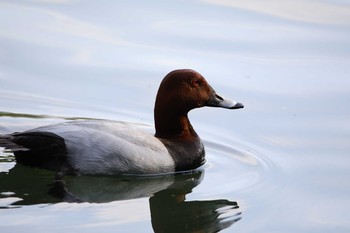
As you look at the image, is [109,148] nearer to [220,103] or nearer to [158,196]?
[158,196]

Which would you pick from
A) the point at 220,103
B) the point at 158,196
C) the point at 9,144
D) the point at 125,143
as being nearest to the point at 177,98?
the point at 220,103

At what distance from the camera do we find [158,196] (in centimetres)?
771

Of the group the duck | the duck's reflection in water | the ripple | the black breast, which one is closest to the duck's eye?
the duck

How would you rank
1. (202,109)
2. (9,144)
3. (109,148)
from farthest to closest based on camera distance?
(202,109), (109,148), (9,144)

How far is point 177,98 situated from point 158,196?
1160 millimetres

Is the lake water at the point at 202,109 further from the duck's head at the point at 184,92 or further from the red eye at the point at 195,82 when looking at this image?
the red eye at the point at 195,82

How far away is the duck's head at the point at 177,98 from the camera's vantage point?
854cm

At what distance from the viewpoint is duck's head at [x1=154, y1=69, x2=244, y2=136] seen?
8.54 meters

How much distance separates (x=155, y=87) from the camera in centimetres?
997

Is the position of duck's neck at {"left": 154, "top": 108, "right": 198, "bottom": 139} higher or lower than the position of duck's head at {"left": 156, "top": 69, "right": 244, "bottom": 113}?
lower

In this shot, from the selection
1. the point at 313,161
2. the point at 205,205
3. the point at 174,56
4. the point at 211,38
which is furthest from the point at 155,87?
the point at 205,205

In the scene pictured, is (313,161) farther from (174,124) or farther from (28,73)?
(28,73)

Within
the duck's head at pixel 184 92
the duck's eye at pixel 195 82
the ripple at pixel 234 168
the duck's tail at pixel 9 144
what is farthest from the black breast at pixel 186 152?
the duck's tail at pixel 9 144

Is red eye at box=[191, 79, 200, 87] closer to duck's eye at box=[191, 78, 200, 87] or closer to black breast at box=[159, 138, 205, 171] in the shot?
duck's eye at box=[191, 78, 200, 87]
